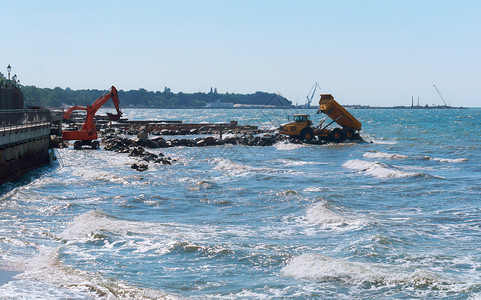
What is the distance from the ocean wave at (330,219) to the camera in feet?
53.8

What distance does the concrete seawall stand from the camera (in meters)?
24.0

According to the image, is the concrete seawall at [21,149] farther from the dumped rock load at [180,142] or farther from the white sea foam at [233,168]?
the dumped rock load at [180,142]

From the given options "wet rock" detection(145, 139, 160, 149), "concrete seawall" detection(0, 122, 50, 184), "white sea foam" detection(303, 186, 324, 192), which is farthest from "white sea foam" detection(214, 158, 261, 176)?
"wet rock" detection(145, 139, 160, 149)

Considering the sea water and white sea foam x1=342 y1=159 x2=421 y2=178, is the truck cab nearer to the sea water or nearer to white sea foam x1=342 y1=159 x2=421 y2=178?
white sea foam x1=342 y1=159 x2=421 y2=178

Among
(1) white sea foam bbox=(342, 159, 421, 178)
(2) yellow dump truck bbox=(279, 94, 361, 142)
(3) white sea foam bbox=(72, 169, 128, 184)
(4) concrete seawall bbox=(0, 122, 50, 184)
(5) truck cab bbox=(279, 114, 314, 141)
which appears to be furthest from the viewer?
(5) truck cab bbox=(279, 114, 314, 141)

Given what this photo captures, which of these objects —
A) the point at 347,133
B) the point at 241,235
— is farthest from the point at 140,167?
the point at 347,133

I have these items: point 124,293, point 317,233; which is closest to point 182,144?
point 317,233

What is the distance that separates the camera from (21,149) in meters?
27.2

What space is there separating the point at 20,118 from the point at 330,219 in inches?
725

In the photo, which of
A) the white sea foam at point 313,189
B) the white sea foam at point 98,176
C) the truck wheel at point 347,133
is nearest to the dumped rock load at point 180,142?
the truck wheel at point 347,133

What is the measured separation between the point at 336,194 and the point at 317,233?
7107 millimetres

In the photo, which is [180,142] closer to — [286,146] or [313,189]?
[286,146]

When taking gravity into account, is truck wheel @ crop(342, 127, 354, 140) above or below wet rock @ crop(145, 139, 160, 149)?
above

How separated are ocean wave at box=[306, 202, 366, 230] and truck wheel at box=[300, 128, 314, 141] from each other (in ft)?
104
